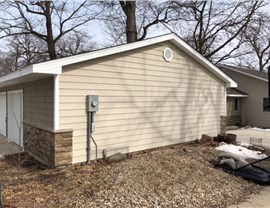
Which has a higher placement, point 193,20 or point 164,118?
point 193,20

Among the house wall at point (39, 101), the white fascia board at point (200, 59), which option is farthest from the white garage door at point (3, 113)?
the white fascia board at point (200, 59)

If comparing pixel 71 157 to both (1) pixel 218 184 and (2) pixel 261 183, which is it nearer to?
(1) pixel 218 184

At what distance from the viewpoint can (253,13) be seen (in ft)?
86.7

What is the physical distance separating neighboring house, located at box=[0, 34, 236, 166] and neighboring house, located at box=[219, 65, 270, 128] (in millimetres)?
9171

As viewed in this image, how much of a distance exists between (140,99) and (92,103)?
76.6 inches

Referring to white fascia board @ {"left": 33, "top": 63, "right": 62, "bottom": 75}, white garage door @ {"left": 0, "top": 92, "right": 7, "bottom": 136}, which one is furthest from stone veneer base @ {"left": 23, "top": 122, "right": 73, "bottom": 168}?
white garage door @ {"left": 0, "top": 92, "right": 7, "bottom": 136}

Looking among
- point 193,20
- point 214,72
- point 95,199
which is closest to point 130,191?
point 95,199

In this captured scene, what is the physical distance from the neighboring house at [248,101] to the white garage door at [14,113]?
44.4 feet

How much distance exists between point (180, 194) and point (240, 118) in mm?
17605

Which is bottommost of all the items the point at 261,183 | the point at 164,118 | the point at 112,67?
the point at 261,183

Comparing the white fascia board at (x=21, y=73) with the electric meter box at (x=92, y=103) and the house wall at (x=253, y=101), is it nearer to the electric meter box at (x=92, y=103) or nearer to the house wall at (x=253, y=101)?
the electric meter box at (x=92, y=103)

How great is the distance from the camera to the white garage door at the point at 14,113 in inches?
440

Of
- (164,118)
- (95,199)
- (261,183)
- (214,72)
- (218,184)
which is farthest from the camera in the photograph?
(214,72)

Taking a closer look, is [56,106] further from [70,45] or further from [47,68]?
[70,45]
